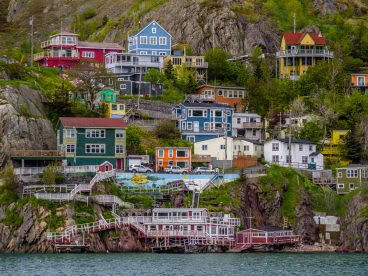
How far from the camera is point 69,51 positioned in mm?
180000

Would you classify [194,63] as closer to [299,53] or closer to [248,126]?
[299,53]

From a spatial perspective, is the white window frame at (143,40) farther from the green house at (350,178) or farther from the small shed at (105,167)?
the green house at (350,178)

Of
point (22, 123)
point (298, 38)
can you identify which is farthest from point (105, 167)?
point (298, 38)

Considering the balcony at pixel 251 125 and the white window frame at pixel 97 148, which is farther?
the balcony at pixel 251 125

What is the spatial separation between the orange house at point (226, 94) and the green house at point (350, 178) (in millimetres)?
29168

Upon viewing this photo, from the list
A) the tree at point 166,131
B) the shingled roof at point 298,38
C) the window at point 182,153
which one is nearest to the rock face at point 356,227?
the window at point 182,153

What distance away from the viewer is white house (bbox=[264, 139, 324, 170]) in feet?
497

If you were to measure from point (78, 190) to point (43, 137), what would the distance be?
15.7 metres

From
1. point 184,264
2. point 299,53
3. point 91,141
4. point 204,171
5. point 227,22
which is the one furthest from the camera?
point 227,22

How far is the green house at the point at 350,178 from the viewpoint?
474ft

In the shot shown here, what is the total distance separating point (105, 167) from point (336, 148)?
3174cm

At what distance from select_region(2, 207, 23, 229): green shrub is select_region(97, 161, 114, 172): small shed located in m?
12.4

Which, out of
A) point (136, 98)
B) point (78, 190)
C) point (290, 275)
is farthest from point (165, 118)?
point (290, 275)

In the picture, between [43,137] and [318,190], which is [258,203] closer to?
[318,190]
